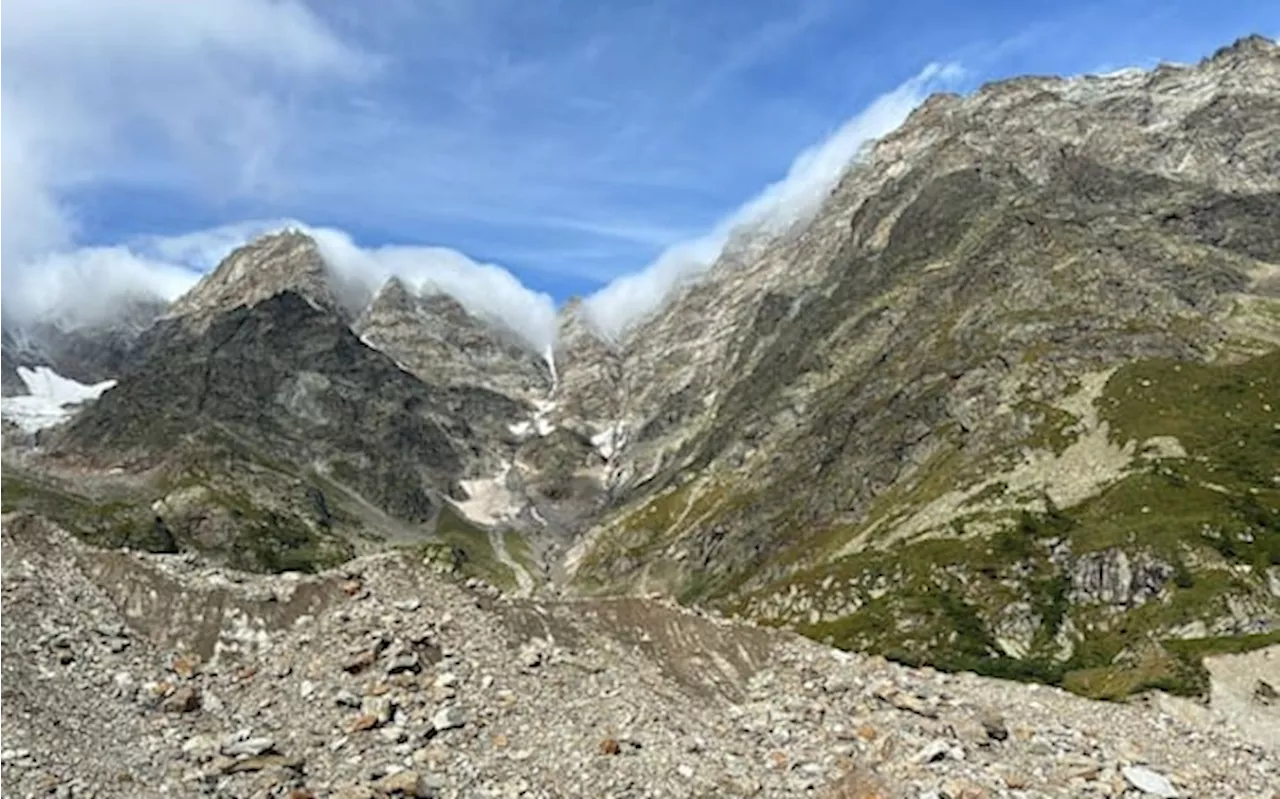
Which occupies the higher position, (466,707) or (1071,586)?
(1071,586)

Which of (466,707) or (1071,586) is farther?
(1071,586)

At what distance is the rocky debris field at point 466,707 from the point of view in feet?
92.6

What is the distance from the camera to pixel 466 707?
102ft

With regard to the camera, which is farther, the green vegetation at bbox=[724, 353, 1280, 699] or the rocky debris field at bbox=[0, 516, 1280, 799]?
the green vegetation at bbox=[724, 353, 1280, 699]

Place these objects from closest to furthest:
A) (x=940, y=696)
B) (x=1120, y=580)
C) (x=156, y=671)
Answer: (x=156, y=671) → (x=940, y=696) → (x=1120, y=580)

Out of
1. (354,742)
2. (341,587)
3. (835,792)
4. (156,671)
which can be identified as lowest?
(835,792)

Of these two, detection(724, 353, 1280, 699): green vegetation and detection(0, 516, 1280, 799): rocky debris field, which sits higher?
detection(724, 353, 1280, 699): green vegetation

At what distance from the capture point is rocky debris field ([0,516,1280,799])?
92.6 ft

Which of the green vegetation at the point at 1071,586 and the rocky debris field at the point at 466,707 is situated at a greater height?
the green vegetation at the point at 1071,586

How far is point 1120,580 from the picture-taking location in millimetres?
167500

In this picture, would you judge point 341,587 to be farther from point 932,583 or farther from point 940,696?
point 932,583

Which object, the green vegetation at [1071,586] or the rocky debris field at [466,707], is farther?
the green vegetation at [1071,586]

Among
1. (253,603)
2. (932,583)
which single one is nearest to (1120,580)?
(932,583)

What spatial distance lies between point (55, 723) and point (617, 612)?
18.4m
